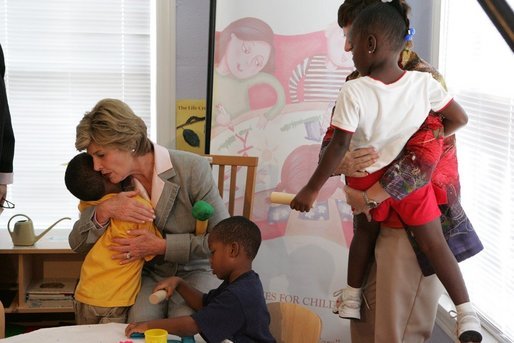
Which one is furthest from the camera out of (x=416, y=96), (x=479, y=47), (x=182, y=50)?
(x=182, y=50)

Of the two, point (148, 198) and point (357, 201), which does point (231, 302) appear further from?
point (148, 198)

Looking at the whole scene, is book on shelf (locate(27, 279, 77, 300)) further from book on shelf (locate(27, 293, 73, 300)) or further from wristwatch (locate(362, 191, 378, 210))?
wristwatch (locate(362, 191, 378, 210))

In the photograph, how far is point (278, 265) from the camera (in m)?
3.27

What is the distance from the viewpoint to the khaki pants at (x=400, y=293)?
80.0 inches

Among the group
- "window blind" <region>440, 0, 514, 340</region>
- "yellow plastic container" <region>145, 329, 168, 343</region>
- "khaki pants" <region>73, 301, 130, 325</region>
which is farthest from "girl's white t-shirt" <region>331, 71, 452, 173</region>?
"khaki pants" <region>73, 301, 130, 325</region>

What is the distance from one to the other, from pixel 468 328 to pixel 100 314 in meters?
1.22

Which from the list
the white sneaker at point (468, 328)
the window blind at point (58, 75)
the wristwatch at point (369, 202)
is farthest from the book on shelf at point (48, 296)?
the white sneaker at point (468, 328)

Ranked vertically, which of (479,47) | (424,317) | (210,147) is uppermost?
(479,47)

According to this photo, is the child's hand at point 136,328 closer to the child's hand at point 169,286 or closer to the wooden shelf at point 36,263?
the child's hand at point 169,286

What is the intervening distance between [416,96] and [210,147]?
1.49m

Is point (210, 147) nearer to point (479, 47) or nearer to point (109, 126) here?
point (109, 126)

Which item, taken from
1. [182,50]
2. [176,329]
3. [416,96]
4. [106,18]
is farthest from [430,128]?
[106,18]

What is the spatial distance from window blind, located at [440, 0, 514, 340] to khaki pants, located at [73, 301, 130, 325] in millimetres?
1294

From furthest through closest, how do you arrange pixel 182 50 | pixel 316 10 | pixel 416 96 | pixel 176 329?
pixel 182 50
pixel 316 10
pixel 176 329
pixel 416 96
